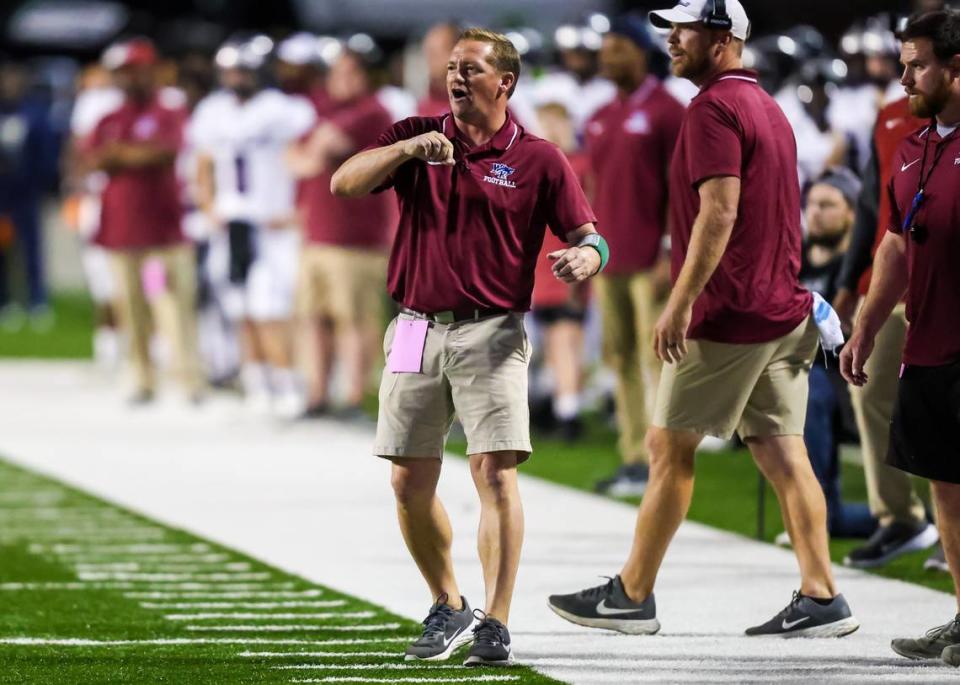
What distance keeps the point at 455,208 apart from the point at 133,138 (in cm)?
854

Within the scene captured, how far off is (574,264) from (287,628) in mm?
1798

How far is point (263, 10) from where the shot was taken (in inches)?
1312

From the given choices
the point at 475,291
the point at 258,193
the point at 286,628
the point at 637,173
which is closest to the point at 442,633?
the point at 286,628

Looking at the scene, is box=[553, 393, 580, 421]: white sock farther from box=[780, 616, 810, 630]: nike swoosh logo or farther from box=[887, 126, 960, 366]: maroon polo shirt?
box=[887, 126, 960, 366]: maroon polo shirt

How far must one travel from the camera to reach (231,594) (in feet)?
26.0

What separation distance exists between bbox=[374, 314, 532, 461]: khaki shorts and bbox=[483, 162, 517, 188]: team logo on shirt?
1.38 ft

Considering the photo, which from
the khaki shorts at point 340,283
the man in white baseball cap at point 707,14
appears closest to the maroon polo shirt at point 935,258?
the man in white baseball cap at point 707,14

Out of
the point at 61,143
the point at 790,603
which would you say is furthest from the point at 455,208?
the point at 61,143

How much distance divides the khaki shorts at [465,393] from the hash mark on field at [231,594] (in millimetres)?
1570

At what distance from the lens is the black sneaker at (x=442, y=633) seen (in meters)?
6.41

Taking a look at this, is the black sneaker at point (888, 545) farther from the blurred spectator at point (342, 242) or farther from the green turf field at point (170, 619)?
the blurred spectator at point (342, 242)

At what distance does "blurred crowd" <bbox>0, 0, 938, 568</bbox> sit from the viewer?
34.7 ft

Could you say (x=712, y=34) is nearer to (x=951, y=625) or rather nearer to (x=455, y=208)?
(x=455, y=208)

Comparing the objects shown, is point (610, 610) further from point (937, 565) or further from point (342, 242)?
point (342, 242)
